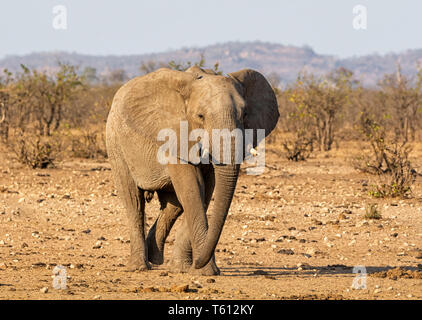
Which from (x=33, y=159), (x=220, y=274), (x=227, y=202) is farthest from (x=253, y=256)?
(x=33, y=159)

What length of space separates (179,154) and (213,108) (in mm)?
649

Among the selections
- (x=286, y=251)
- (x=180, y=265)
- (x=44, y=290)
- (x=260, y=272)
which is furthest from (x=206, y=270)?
(x=286, y=251)

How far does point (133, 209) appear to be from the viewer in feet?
26.1

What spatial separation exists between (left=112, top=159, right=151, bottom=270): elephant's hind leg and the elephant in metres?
0.01

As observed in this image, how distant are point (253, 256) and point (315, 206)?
3.79 m

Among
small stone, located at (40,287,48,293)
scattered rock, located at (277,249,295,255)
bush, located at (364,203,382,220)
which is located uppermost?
small stone, located at (40,287,48,293)

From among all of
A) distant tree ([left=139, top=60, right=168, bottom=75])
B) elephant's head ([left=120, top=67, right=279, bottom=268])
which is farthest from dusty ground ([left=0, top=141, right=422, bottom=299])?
distant tree ([left=139, top=60, right=168, bottom=75])

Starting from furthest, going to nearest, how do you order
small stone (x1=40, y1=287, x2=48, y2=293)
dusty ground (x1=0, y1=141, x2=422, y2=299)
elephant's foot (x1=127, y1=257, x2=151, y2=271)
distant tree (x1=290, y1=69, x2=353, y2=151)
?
1. distant tree (x1=290, y1=69, x2=353, y2=151)
2. elephant's foot (x1=127, y1=257, x2=151, y2=271)
3. dusty ground (x1=0, y1=141, x2=422, y2=299)
4. small stone (x1=40, y1=287, x2=48, y2=293)

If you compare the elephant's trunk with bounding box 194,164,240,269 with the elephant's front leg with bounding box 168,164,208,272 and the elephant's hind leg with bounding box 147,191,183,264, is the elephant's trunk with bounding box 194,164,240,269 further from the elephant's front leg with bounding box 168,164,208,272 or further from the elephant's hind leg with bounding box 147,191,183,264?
the elephant's hind leg with bounding box 147,191,183,264

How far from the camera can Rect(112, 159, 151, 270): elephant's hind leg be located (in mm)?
7871

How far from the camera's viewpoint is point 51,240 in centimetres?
981

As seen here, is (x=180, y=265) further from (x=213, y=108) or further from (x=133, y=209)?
(x=213, y=108)

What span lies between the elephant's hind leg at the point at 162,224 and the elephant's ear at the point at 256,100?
116cm
